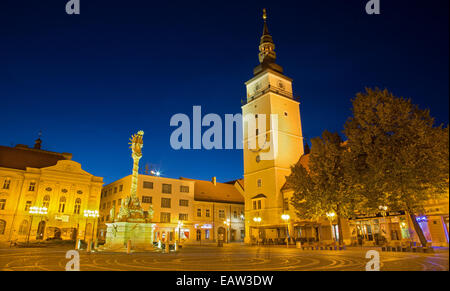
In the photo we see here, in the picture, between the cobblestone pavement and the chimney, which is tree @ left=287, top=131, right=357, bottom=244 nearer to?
the cobblestone pavement

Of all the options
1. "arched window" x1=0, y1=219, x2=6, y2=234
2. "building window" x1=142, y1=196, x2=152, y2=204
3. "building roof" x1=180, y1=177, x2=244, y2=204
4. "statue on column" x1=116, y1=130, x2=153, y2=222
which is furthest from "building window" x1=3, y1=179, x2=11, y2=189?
"statue on column" x1=116, y1=130, x2=153, y2=222

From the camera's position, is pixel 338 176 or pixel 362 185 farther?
pixel 338 176

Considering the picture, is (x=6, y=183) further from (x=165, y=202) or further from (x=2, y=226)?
(x=165, y=202)

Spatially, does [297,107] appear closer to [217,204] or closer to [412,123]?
[217,204]

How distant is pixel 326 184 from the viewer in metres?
28.8

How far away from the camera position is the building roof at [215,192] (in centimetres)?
5975

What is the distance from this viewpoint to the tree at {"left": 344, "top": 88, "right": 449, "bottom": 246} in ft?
63.9

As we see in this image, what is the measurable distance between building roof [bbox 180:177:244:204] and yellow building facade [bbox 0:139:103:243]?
62.2ft

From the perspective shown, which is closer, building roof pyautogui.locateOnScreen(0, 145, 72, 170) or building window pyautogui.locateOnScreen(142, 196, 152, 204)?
building roof pyautogui.locateOnScreen(0, 145, 72, 170)

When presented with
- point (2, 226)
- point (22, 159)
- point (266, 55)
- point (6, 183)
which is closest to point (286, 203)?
point (266, 55)

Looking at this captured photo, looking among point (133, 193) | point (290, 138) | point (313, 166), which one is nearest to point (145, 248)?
point (133, 193)

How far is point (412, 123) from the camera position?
65.7ft

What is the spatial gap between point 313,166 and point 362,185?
7.06m

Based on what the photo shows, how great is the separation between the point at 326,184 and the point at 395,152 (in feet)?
29.4
